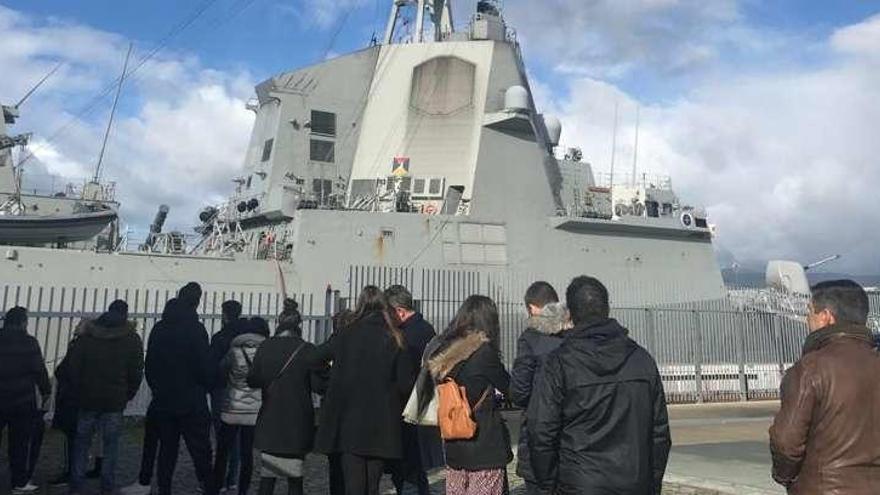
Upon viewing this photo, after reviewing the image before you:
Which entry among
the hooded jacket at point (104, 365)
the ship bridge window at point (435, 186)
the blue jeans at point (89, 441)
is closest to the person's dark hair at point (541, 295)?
the hooded jacket at point (104, 365)

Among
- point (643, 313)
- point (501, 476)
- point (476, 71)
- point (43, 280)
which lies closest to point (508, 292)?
point (643, 313)

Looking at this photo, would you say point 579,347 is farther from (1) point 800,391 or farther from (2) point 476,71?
(2) point 476,71

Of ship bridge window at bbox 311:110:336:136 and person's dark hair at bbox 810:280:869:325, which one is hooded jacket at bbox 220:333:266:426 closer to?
person's dark hair at bbox 810:280:869:325

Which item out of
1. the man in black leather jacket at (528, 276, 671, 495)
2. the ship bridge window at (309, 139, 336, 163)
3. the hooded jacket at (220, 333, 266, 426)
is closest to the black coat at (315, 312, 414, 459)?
the man in black leather jacket at (528, 276, 671, 495)

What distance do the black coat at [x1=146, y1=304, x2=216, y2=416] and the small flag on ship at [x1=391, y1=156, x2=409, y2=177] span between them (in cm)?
1483

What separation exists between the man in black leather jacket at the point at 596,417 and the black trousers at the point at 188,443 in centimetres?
362

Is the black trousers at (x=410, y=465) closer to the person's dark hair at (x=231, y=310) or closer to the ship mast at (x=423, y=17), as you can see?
the person's dark hair at (x=231, y=310)

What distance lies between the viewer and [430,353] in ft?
13.8

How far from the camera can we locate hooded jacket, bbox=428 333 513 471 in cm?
385

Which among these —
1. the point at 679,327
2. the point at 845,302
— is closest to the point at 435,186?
the point at 679,327

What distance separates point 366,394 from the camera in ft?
14.0

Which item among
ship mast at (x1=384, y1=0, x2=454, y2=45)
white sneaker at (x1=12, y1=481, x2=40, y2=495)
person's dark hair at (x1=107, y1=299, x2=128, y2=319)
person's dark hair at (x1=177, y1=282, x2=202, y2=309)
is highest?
ship mast at (x1=384, y1=0, x2=454, y2=45)

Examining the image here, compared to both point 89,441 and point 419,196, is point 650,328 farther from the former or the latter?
point 89,441

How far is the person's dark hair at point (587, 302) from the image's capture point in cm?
333
